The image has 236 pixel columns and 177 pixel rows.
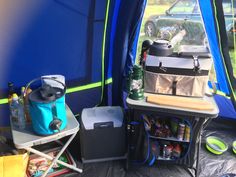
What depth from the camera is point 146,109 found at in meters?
1.59

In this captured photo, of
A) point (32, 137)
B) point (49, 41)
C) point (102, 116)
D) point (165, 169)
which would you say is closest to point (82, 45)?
point (49, 41)

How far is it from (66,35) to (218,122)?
156cm

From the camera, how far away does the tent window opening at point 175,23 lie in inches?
78.1

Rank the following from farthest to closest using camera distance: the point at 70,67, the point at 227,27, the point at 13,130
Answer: the point at 70,67 < the point at 227,27 < the point at 13,130

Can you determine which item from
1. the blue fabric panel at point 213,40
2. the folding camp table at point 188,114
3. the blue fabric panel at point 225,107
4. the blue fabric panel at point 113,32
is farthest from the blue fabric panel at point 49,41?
the blue fabric panel at point 225,107

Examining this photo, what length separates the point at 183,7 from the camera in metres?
1.99

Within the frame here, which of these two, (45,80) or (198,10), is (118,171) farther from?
(198,10)

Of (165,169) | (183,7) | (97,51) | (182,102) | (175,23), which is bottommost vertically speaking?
(165,169)

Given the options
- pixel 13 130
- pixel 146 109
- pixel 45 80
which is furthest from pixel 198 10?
pixel 13 130

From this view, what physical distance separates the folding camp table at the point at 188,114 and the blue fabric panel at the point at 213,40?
44 centimetres

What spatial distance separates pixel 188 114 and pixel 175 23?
0.90 metres

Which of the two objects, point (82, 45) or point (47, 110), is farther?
point (82, 45)

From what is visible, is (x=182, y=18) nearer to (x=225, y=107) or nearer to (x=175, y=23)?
(x=175, y=23)

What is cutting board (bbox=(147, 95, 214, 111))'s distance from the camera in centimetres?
154
